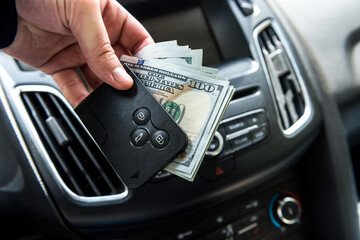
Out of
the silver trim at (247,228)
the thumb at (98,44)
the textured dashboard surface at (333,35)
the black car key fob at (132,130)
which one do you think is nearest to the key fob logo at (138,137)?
the black car key fob at (132,130)

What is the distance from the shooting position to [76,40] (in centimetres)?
98

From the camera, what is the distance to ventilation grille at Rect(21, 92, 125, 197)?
89 centimetres

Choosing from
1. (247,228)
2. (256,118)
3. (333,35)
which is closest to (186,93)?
(256,118)

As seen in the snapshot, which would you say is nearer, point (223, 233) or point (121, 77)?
point (121, 77)

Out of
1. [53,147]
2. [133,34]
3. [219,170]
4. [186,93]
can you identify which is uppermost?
[133,34]

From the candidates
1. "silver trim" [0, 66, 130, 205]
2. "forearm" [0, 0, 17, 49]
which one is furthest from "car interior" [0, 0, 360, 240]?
"forearm" [0, 0, 17, 49]

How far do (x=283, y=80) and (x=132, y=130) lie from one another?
1.77ft

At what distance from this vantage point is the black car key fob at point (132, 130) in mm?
815

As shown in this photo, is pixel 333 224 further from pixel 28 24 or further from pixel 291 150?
pixel 28 24

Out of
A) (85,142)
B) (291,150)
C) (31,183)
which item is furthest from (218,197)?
(31,183)

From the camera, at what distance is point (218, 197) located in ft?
3.10

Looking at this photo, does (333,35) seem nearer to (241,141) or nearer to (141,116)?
(241,141)

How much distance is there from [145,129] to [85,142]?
190 millimetres

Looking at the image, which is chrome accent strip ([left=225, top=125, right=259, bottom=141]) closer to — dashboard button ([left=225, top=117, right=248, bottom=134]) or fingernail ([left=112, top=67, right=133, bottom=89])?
dashboard button ([left=225, top=117, right=248, bottom=134])
